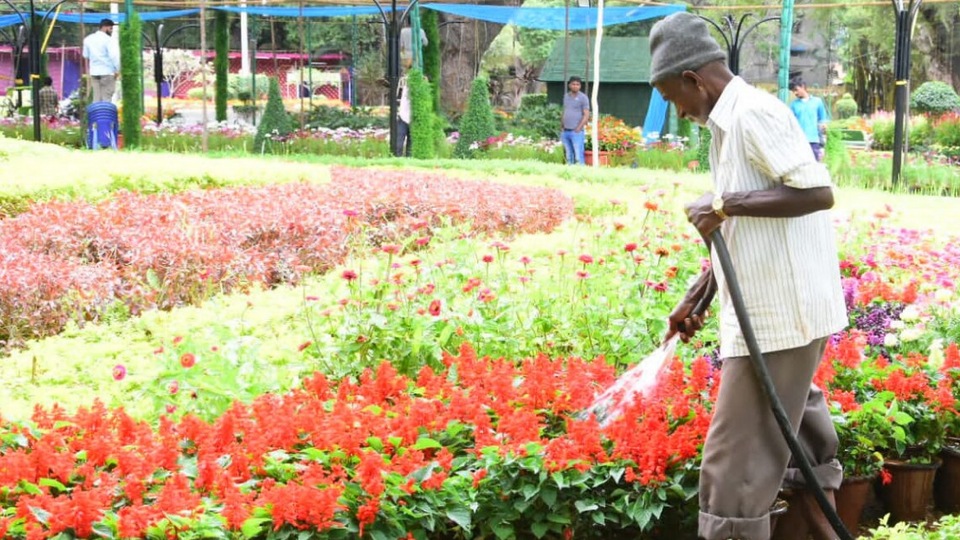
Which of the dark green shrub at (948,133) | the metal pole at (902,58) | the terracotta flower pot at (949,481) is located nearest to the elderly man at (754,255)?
the terracotta flower pot at (949,481)

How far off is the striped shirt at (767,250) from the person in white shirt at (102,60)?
51.4 feet

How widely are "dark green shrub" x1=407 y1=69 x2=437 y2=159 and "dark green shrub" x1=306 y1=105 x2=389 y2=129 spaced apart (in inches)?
175

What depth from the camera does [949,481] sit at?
14.1 feet

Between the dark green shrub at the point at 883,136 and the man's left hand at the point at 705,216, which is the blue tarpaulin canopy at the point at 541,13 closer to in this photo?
the dark green shrub at the point at 883,136

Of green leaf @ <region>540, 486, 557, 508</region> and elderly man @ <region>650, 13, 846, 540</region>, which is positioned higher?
elderly man @ <region>650, 13, 846, 540</region>

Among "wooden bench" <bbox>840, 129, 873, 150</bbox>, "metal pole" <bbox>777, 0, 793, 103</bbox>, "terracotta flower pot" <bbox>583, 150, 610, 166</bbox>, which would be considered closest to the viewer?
"metal pole" <bbox>777, 0, 793, 103</bbox>

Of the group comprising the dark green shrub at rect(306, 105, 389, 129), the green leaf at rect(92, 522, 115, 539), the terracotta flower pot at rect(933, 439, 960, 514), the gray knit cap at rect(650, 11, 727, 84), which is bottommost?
the terracotta flower pot at rect(933, 439, 960, 514)

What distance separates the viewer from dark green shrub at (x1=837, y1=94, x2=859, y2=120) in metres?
32.8

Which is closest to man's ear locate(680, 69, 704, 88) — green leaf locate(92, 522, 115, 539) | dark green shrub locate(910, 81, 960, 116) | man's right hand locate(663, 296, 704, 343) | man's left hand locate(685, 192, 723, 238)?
man's left hand locate(685, 192, 723, 238)

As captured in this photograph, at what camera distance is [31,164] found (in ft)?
33.8

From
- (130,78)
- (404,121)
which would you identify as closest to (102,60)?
(130,78)

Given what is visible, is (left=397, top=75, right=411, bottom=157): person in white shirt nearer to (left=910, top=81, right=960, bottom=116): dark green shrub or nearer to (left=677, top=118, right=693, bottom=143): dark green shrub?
(left=677, top=118, right=693, bottom=143): dark green shrub

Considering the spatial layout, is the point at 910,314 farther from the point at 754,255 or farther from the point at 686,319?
the point at 754,255

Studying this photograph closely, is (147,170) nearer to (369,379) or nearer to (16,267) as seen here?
(16,267)
